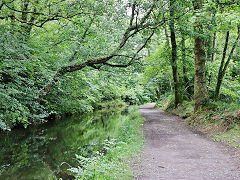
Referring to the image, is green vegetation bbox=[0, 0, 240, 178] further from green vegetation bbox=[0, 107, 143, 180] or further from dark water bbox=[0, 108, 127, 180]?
dark water bbox=[0, 108, 127, 180]

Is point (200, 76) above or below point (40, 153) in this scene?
above

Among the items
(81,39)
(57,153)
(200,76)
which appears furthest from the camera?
(200,76)

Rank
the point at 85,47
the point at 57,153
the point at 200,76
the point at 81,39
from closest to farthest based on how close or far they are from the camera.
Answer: the point at 57,153, the point at 81,39, the point at 85,47, the point at 200,76

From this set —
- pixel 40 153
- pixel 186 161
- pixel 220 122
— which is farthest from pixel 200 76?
pixel 40 153

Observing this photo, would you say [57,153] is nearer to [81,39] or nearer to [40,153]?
[40,153]

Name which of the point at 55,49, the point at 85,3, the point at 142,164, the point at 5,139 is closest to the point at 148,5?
the point at 85,3

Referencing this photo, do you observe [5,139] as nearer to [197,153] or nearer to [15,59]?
[15,59]

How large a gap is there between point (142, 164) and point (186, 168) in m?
1.17

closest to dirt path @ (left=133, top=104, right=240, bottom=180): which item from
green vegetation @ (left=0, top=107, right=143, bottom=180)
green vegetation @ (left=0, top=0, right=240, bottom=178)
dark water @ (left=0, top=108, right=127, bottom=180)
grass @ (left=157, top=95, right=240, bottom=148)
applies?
green vegetation @ (left=0, top=107, right=143, bottom=180)

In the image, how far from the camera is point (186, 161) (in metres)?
5.57

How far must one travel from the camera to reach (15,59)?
5.96 m

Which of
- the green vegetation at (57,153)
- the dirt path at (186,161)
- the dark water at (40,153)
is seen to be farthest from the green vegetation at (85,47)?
the dirt path at (186,161)

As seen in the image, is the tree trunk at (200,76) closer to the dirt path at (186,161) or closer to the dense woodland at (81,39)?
the dense woodland at (81,39)

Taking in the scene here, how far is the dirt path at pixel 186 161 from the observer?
455 centimetres
